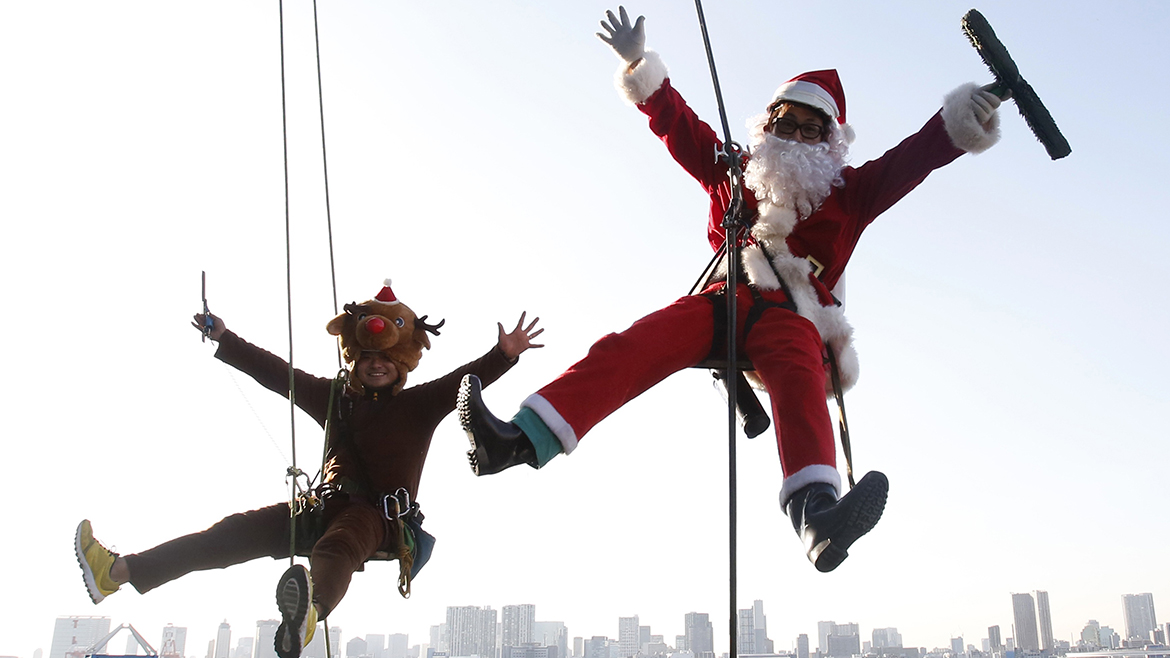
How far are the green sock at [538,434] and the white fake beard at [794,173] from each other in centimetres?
108

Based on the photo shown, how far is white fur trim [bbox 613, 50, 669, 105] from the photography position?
303 cm

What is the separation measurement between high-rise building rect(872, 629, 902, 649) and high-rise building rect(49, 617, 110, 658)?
79.4m

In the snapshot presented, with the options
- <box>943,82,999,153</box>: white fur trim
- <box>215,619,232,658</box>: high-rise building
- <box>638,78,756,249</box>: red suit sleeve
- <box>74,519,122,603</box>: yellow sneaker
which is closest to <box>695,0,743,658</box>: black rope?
<box>638,78,756,249</box>: red suit sleeve

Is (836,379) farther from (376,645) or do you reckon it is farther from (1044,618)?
(1044,618)

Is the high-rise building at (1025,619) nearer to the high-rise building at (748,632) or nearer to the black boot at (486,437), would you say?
the high-rise building at (748,632)

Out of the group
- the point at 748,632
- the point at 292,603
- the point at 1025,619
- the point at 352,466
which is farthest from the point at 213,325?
the point at 1025,619

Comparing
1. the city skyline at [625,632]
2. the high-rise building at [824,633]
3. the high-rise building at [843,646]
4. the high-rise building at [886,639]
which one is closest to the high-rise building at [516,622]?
the city skyline at [625,632]

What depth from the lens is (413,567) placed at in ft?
10.2

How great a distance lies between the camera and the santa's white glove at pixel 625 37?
3059 millimetres

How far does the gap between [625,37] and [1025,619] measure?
112 metres

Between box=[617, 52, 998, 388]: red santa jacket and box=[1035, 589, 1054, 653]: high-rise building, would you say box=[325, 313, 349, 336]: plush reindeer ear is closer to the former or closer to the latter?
box=[617, 52, 998, 388]: red santa jacket

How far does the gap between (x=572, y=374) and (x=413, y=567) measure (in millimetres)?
1168

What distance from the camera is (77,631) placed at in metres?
52.8

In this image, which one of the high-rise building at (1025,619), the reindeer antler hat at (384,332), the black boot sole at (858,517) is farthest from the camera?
the high-rise building at (1025,619)
